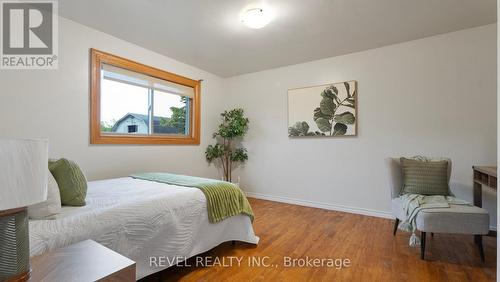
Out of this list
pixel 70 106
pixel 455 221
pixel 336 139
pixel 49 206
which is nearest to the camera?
pixel 49 206

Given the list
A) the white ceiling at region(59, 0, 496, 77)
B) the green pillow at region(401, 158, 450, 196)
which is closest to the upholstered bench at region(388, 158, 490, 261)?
the green pillow at region(401, 158, 450, 196)

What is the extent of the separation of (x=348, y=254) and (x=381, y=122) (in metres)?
1.85

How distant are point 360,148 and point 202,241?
245 cm

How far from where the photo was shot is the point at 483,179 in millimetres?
2146

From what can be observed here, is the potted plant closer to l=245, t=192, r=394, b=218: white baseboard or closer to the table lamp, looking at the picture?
l=245, t=192, r=394, b=218: white baseboard

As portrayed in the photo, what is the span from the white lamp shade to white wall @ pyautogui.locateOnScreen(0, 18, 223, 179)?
2.10 m

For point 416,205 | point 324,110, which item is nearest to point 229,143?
point 324,110

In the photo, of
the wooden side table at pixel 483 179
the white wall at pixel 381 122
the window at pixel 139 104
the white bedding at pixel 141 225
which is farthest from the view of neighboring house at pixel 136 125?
the wooden side table at pixel 483 179

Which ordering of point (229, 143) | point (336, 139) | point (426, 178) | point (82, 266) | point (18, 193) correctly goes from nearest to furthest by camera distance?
1. point (18, 193)
2. point (82, 266)
3. point (426, 178)
4. point (336, 139)
5. point (229, 143)

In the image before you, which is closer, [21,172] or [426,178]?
[21,172]

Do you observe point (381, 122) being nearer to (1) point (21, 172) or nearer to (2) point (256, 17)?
(2) point (256, 17)

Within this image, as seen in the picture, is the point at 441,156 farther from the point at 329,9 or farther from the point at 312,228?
the point at 329,9

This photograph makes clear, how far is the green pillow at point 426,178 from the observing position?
2.29m

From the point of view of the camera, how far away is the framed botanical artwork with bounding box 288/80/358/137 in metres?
3.23
